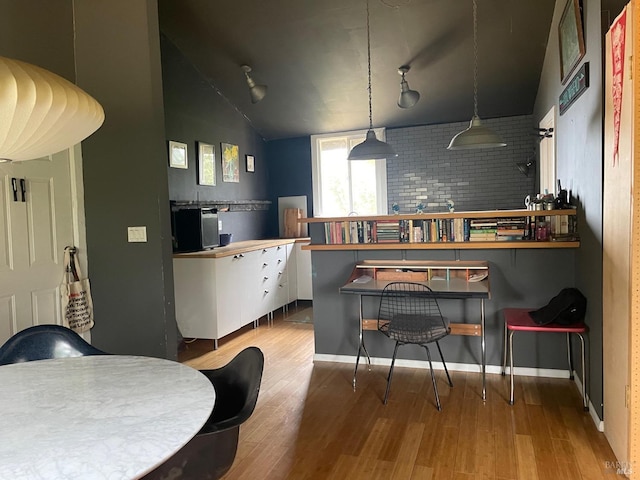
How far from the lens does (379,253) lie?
3721mm

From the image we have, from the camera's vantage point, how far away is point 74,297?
10.2 feet

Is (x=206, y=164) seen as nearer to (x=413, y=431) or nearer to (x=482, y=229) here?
(x=482, y=229)

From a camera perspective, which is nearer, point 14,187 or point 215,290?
point 14,187

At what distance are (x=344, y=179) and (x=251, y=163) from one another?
4.36ft

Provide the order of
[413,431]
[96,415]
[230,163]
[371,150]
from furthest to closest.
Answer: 1. [230,163]
2. [371,150]
3. [413,431]
4. [96,415]

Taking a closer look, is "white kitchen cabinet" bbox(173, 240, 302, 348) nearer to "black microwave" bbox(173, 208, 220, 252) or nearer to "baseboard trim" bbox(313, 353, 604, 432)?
"black microwave" bbox(173, 208, 220, 252)

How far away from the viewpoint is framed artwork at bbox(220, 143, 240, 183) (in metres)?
5.63

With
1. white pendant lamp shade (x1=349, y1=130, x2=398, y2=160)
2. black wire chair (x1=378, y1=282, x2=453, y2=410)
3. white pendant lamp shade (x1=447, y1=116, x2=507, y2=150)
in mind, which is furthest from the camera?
white pendant lamp shade (x1=349, y1=130, x2=398, y2=160)

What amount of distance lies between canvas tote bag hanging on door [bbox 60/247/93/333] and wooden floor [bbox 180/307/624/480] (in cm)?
135

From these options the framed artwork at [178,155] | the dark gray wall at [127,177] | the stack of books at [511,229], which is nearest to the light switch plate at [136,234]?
the dark gray wall at [127,177]

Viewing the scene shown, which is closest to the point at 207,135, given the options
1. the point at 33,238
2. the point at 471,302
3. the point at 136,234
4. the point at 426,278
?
the point at 136,234

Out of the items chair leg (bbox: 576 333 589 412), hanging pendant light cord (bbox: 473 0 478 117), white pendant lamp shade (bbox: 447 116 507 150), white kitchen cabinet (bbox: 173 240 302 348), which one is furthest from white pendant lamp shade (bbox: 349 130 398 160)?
chair leg (bbox: 576 333 589 412)

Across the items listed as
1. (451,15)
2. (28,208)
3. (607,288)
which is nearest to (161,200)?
(28,208)

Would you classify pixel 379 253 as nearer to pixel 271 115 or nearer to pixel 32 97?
pixel 32 97
